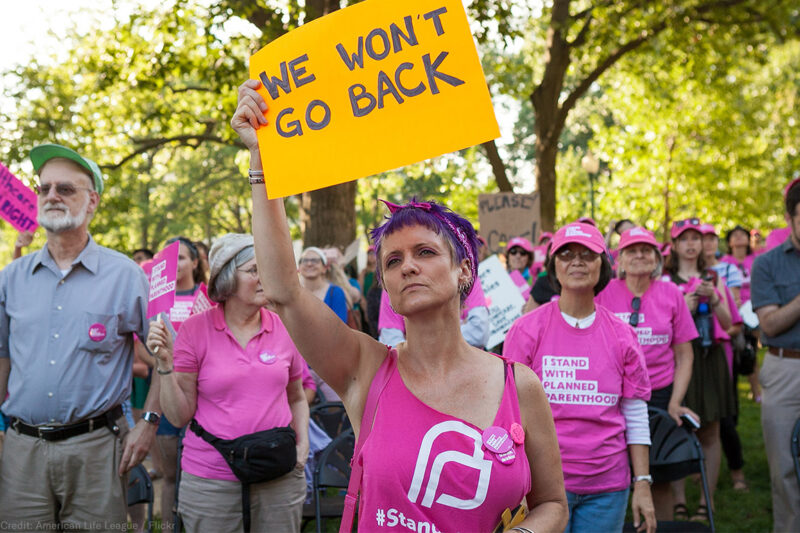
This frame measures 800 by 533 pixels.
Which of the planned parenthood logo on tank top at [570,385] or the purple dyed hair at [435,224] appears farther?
the planned parenthood logo on tank top at [570,385]

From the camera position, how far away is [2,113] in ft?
49.3

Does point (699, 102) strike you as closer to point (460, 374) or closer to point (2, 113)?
point (2, 113)

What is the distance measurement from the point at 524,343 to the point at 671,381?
1930mm

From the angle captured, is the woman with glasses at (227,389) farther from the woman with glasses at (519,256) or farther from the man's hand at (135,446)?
the woman with glasses at (519,256)

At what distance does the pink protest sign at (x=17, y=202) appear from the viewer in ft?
16.8

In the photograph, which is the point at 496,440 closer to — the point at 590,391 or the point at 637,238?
the point at 590,391

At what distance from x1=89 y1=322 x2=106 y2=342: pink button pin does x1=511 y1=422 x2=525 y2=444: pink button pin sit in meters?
2.25

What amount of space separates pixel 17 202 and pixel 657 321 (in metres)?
4.17

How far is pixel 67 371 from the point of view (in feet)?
11.8

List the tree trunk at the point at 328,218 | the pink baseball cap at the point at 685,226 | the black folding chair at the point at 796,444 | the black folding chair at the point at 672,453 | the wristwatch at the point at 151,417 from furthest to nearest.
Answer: the tree trunk at the point at 328,218, the pink baseball cap at the point at 685,226, the black folding chair at the point at 672,453, the black folding chair at the point at 796,444, the wristwatch at the point at 151,417

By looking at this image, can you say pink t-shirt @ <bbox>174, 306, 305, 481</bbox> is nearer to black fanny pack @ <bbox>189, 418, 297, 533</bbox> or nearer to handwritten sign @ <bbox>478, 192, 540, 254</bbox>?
black fanny pack @ <bbox>189, 418, 297, 533</bbox>

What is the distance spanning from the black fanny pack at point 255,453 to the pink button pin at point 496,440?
1.70 metres

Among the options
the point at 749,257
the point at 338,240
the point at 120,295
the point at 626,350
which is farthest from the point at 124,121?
the point at 626,350

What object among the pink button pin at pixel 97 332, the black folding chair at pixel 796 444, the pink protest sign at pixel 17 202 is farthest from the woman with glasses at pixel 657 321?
the pink protest sign at pixel 17 202
